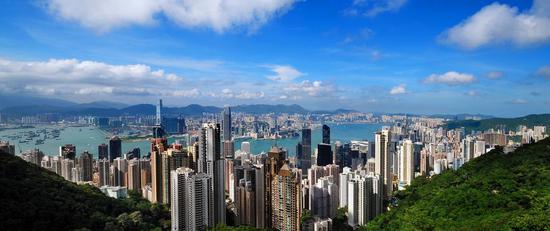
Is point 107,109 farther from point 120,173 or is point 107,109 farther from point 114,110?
point 120,173

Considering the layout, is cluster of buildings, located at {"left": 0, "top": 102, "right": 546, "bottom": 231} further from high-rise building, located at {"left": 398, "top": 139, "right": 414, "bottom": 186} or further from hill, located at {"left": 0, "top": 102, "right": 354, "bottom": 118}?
hill, located at {"left": 0, "top": 102, "right": 354, "bottom": 118}

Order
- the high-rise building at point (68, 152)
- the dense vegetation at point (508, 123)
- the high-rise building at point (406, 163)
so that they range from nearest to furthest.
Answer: the high-rise building at point (406, 163) < the high-rise building at point (68, 152) < the dense vegetation at point (508, 123)

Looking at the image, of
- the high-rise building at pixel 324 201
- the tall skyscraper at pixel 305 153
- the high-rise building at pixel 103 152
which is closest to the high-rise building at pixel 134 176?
the high-rise building at pixel 324 201

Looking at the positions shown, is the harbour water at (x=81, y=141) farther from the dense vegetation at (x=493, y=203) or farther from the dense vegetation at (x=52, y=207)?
the dense vegetation at (x=493, y=203)

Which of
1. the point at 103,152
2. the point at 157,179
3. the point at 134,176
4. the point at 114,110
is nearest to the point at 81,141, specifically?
the point at 103,152

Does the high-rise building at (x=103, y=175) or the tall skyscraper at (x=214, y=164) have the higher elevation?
the tall skyscraper at (x=214, y=164)
